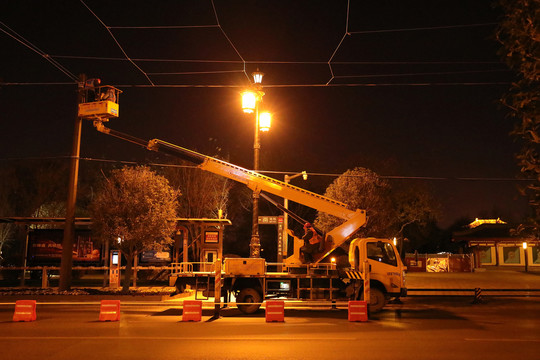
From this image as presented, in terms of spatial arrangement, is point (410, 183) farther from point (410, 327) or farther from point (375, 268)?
point (410, 327)

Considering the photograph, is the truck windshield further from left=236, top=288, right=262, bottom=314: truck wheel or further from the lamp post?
left=236, top=288, right=262, bottom=314: truck wheel

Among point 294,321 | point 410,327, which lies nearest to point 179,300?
point 294,321

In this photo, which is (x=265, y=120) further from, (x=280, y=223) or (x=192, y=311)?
(x=192, y=311)

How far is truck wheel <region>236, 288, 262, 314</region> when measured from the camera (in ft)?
53.5

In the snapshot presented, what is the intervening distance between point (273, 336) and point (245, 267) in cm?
481

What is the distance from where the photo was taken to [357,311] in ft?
47.6

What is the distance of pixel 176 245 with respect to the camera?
30.3m

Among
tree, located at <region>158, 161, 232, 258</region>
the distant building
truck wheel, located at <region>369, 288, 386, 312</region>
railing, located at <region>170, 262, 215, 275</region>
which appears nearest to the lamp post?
railing, located at <region>170, 262, 215, 275</region>

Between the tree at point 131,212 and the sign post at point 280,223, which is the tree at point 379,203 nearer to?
the sign post at point 280,223

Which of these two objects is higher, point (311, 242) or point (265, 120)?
point (265, 120)

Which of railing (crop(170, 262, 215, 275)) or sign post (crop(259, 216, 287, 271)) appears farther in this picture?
sign post (crop(259, 216, 287, 271))

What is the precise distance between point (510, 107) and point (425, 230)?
52.4 m

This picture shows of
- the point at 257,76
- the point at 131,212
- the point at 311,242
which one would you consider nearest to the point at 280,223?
the point at 311,242

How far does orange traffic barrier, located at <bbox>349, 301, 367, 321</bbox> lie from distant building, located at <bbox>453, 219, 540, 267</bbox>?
39517 mm
